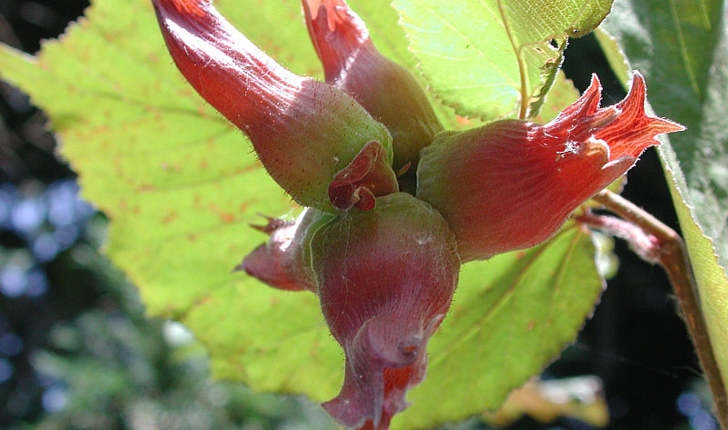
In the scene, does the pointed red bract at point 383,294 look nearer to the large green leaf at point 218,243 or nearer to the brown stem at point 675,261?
the brown stem at point 675,261

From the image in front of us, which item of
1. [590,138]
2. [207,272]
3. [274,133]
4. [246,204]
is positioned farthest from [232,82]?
[207,272]

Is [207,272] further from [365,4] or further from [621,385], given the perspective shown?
[621,385]

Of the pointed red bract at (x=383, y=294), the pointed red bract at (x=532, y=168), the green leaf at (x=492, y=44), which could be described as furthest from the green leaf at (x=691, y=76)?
the pointed red bract at (x=383, y=294)

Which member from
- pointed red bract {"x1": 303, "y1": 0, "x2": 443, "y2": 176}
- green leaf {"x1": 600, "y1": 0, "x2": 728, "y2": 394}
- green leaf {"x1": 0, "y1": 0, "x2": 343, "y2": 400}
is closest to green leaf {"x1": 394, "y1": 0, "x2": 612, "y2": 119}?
pointed red bract {"x1": 303, "y1": 0, "x2": 443, "y2": 176}

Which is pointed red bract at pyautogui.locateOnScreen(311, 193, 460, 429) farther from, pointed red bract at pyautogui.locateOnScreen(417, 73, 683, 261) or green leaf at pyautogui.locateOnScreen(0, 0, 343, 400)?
green leaf at pyautogui.locateOnScreen(0, 0, 343, 400)

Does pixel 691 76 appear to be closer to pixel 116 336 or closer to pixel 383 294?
pixel 383 294
